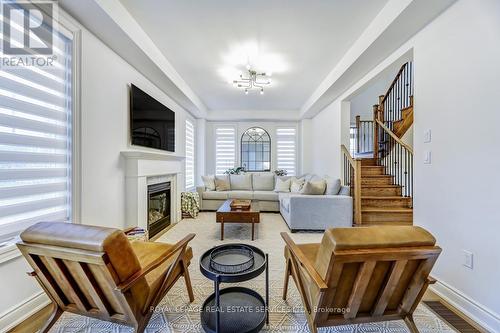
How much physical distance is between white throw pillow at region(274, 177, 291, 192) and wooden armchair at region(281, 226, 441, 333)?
428 cm

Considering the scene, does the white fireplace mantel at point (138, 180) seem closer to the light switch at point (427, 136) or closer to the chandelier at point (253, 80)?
the chandelier at point (253, 80)

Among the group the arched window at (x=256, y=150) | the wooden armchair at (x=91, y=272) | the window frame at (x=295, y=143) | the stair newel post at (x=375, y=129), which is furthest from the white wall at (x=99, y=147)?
the stair newel post at (x=375, y=129)

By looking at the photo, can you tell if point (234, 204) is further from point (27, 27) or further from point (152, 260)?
point (27, 27)

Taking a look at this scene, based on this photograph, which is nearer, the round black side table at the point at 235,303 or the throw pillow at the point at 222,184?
the round black side table at the point at 235,303

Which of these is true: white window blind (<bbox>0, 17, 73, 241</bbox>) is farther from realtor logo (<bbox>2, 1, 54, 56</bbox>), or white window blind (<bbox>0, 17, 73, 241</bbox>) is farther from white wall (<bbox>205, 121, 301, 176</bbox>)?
white wall (<bbox>205, 121, 301, 176</bbox>)

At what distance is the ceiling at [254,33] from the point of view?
229cm

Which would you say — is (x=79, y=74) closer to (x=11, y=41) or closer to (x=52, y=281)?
(x=11, y=41)

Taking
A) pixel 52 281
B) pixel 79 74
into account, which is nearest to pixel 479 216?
pixel 52 281

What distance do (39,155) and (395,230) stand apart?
8.65ft

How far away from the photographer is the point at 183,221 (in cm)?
454

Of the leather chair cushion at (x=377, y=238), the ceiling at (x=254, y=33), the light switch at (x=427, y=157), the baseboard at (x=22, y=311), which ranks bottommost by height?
the baseboard at (x=22, y=311)

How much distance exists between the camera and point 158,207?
402 centimetres

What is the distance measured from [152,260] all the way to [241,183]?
4228mm

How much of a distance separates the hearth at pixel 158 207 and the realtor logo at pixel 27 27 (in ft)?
6.97
